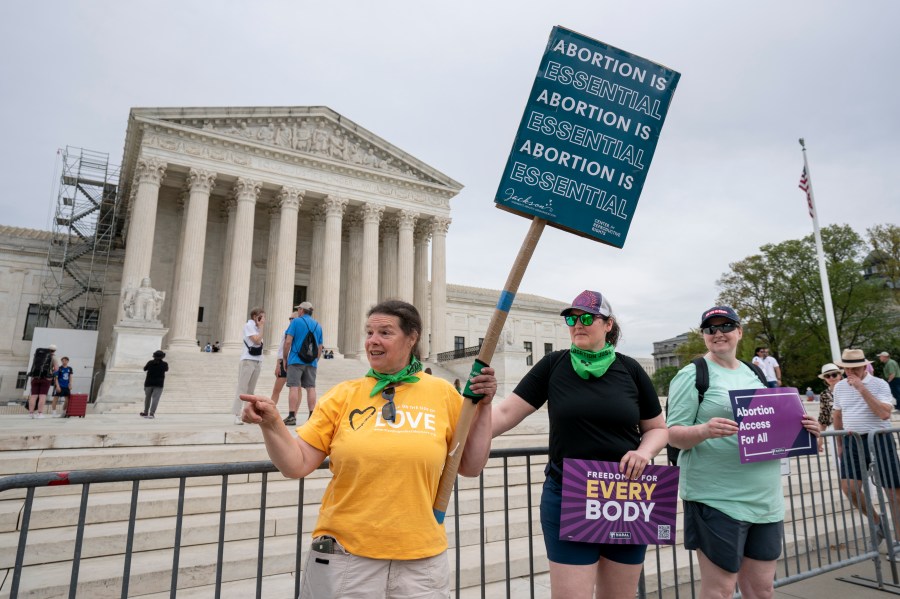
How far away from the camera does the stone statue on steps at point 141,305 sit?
2206cm

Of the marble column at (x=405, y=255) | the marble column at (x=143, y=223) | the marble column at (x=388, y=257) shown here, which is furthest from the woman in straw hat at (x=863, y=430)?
the marble column at (x=388, y=257)

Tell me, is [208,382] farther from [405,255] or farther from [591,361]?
[591,361]

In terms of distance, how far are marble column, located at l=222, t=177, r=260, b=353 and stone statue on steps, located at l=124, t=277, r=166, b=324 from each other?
17.8 ft

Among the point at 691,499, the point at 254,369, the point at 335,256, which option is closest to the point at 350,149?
the point at 335,256

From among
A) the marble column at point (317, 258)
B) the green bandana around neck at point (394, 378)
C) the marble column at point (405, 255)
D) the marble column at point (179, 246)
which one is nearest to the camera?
the green bandana around neck at point (394, 378)

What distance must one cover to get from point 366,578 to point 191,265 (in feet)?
95.2

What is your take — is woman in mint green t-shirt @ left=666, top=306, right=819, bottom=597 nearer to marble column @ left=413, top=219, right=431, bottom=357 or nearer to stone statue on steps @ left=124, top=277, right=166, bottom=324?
stone statue on steps @ left=124, top=277, right=166, bottom=324

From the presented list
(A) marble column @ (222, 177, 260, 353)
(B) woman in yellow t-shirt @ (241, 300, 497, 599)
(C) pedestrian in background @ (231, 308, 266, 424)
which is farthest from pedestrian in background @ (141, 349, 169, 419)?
(A) marble column @ (222, 177, 260, 353)

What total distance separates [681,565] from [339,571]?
4.77 meters

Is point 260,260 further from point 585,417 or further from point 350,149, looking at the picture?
point 585,417

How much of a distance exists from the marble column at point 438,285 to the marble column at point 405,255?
1541 millimetres

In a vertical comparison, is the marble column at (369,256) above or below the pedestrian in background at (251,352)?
above

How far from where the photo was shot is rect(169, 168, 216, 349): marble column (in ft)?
87.6

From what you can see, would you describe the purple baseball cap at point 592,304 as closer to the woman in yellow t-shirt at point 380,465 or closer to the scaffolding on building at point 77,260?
the woman in yellow t-shirt at point 380,465
